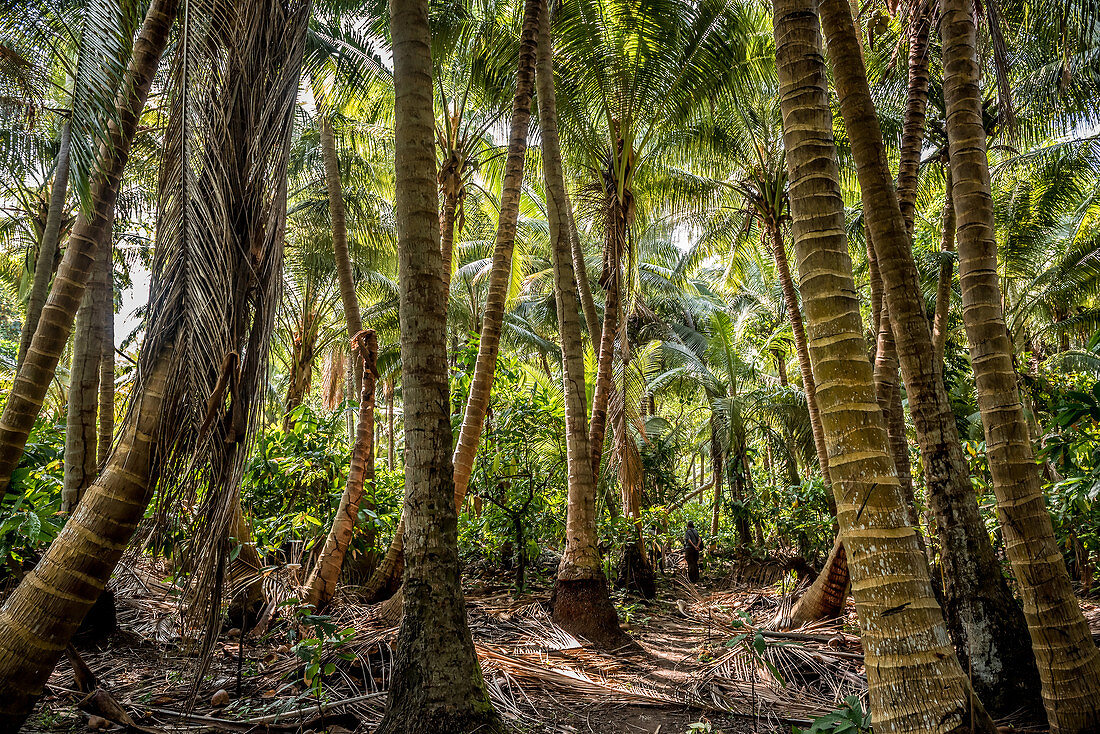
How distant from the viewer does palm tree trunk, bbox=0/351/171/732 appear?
8.98ft

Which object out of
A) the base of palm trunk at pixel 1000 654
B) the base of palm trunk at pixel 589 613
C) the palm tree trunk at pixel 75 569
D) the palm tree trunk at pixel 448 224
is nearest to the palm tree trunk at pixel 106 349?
the palm tree trunk at pixel 75 569

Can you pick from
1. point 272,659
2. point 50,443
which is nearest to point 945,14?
point 272,659

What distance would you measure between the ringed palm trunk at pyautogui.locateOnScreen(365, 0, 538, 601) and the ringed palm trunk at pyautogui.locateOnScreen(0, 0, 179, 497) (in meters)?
2.96

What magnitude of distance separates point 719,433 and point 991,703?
10413mm

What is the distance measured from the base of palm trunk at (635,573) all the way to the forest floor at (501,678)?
8.41 ft

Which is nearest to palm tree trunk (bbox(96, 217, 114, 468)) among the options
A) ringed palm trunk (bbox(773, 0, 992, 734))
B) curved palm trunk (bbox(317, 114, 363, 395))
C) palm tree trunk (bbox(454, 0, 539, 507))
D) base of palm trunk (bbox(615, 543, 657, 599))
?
curved palm trunk (bbox(317, 114, 363, 395))

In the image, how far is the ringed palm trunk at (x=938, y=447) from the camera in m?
3.78

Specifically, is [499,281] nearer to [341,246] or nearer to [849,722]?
[341,246]

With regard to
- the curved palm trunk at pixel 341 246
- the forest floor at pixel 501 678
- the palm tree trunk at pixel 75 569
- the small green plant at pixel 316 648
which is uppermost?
the curved palm trunk at pixel 341 246

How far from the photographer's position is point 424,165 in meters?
3.63

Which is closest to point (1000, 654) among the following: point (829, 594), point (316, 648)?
point (829, 594)

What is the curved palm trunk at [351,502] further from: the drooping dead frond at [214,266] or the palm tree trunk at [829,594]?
the palm tree trunk at [829,594]

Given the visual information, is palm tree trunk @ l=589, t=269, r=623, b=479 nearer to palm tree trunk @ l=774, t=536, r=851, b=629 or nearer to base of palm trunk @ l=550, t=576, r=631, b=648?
base of palm trunk @ l=550, t=576, r=631, b=648

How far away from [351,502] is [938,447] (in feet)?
16.8
